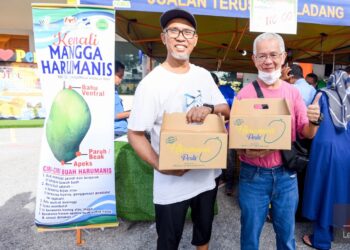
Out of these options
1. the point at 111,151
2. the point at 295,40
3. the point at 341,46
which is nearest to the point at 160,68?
the point at 111,151

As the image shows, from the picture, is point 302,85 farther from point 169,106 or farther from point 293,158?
point 169,106

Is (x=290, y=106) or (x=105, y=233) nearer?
(x=290, y=106)

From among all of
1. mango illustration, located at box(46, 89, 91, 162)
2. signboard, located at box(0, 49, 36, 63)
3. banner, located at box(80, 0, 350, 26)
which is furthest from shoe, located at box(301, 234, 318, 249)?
signboard, located at box(0, 49, 36, 63)

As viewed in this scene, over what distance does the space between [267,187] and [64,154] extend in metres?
1.63

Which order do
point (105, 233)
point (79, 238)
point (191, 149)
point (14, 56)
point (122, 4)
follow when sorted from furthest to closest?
point (14, 56) → point (105, 233) → point (79, 238) → point (122, 4) → point (191, 149)

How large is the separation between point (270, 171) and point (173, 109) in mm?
691

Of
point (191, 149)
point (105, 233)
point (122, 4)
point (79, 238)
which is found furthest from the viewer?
point (105, 233)

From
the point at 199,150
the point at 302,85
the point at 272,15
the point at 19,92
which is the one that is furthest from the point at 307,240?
the point at 19,92

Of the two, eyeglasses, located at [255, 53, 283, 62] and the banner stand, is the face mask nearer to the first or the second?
eyeglasses, located at [255, 53, 283, 62]

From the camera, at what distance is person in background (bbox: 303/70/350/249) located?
85.0 inches

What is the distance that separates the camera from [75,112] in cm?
227

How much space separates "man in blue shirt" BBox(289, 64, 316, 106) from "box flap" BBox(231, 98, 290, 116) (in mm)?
1582

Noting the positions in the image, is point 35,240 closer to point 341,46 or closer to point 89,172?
point 89,172

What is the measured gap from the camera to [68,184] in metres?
2.36
